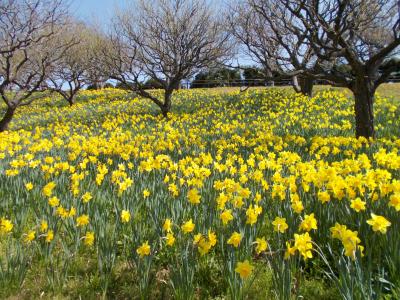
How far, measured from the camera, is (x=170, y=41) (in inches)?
525

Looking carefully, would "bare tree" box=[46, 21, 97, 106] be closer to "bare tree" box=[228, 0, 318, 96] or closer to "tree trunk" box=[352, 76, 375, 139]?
"bare tree" box=[228, 0, 318, 96]

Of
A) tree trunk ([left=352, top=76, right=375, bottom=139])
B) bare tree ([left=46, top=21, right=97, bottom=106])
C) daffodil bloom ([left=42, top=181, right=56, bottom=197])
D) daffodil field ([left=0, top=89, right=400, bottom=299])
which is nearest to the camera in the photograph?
daffodil field ([left=0, top=89, right=400, bottom=299])

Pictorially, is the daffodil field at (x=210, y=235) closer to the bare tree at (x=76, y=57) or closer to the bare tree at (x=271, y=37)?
the bare tree at (x=271, y=37)

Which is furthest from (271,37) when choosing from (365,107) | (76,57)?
(76,57)

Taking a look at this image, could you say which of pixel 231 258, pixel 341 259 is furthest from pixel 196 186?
pixel 341 259

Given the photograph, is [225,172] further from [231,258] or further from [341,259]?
[341,259]

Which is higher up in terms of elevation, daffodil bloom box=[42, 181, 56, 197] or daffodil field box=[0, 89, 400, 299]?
daffodil bloom box=[42, 181, 56, 197]

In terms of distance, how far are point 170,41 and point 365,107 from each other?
7632 mm

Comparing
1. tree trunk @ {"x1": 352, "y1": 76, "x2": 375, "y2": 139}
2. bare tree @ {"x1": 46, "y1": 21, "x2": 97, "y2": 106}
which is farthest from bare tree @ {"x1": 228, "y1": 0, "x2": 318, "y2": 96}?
bare tree @ {"x1": 46, "y1": 21, "x2": 97, "y2": 106}

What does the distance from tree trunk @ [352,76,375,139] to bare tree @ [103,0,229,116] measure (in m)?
6.60

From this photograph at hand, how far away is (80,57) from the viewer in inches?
828

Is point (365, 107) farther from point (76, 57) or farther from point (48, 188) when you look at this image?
point (76, 57)

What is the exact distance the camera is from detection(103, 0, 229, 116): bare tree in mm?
13305

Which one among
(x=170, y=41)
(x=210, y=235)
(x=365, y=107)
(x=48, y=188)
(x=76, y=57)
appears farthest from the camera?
(x=76, y=57)
